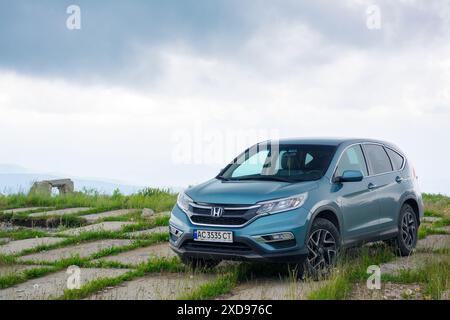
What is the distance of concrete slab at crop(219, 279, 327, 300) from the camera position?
7.21 meters

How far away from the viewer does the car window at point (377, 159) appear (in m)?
10.0

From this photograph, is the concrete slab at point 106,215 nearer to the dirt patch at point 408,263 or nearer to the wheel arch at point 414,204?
the wheel arch at point 414,204

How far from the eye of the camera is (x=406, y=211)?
34.7ft

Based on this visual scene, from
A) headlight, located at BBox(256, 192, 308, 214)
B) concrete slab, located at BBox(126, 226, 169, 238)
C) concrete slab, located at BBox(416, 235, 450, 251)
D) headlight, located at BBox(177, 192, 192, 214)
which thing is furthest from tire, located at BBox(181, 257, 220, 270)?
concrete slab, located at BBox(416, 235, 450, 251)

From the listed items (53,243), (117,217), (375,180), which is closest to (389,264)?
(375,180)

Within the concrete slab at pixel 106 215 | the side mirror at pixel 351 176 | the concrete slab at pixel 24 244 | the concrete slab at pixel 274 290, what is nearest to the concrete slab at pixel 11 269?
the concrete slab at pixel 24 244

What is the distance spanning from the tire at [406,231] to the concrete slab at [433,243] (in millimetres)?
360

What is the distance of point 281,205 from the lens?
796 cm

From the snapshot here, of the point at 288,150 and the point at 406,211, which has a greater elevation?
the point at 288,150

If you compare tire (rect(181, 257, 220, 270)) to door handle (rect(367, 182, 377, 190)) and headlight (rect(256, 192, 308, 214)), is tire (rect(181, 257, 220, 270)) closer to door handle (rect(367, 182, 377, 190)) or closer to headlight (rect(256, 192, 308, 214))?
headlight (rect(256, 192, 308, 214))

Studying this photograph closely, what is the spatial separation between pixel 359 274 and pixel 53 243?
5.77 meters

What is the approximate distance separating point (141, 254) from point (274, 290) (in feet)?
11.3

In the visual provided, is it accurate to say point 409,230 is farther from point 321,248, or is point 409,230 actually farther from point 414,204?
point 321,248
